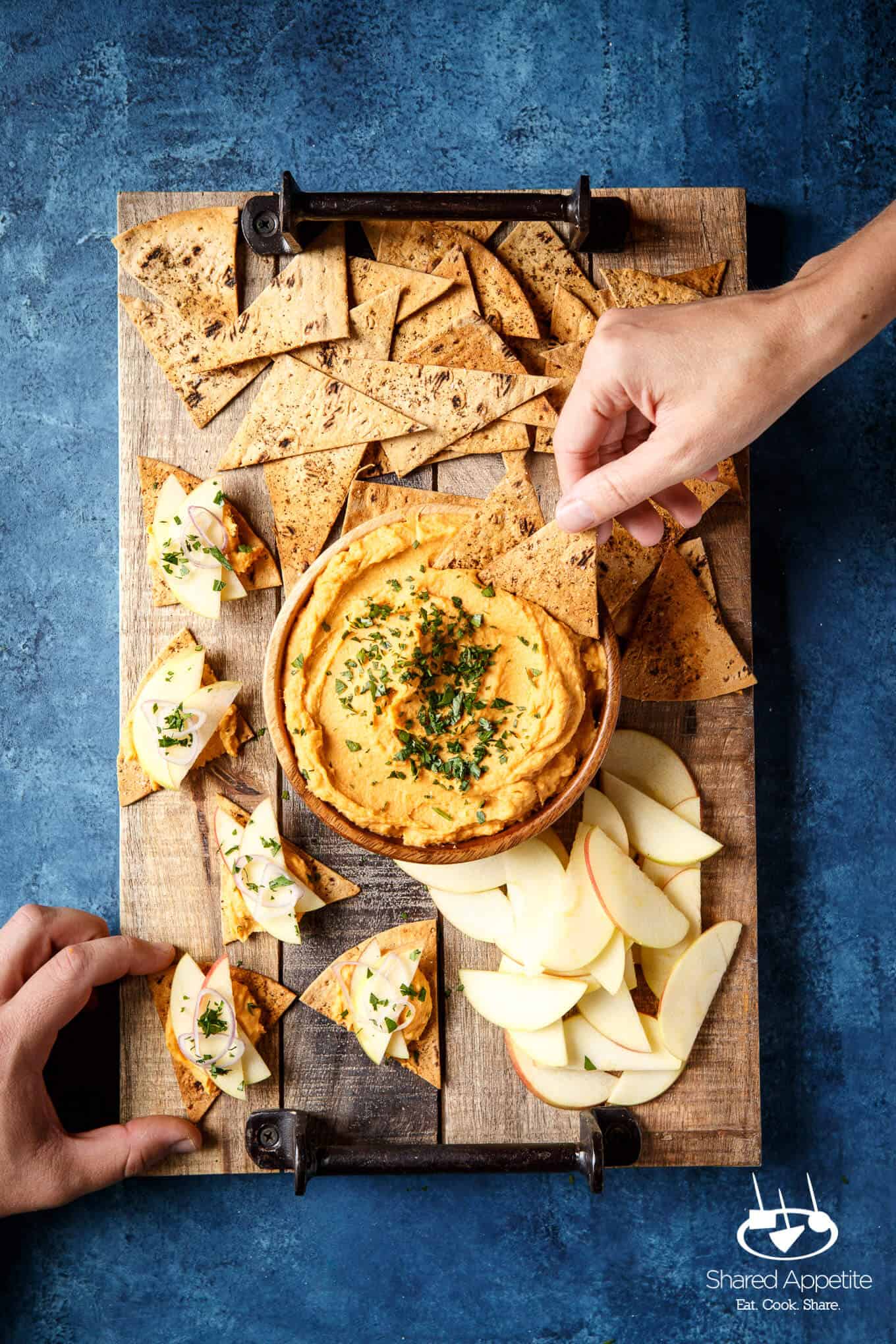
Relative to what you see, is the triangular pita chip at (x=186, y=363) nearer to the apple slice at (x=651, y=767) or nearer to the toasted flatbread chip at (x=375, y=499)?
the toasted flatbread chip at (x=375, y=499)

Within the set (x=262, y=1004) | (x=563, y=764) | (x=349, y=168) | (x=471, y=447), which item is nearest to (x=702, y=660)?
(x=563, y=764)

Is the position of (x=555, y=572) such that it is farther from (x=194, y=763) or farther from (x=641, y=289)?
(x=194, y=763)

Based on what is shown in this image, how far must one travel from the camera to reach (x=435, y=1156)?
216cm

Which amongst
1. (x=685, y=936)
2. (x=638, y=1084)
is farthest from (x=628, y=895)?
(x=638, y=1084)

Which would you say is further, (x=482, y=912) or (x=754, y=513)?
(x=754, y=513)

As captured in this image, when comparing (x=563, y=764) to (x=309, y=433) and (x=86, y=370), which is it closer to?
(x=309, y=433)

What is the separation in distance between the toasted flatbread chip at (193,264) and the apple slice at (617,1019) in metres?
1.81

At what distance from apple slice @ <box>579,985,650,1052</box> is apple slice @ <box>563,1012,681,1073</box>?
0.04 feet

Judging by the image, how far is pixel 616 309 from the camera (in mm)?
1968

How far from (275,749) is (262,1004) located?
2.22 feet

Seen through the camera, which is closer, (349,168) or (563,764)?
(563,764)

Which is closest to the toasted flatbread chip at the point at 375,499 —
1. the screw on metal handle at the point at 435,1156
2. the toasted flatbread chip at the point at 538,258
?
the toasted flatbread chip at the point at 538,258

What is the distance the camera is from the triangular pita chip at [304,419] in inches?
87.8

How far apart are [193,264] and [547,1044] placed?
2002 mm
